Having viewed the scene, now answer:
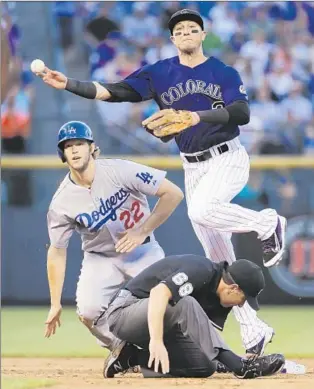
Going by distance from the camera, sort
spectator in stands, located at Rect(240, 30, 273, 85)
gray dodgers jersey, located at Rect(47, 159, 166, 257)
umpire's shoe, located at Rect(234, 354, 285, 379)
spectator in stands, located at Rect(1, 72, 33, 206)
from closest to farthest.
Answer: umpire's shoe, located at Rect(234, 354, 285, 379) → gray dodgers jersey, located at Rect(47, 159, 166, 257) → spectator in stands, located at Rect(1, 72, 33, 206) → spectator in stands, located at Rect(240, 30, 273, 85)

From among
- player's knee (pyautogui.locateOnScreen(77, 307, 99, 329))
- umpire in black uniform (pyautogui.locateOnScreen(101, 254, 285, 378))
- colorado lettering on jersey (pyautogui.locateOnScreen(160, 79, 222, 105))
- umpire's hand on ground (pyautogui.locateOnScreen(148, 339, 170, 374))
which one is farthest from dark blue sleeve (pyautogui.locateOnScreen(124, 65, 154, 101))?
umpire's hand on ground (pyautogui.locateOnScreen(148, 339, 170, 374))

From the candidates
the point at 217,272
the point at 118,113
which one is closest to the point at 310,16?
the point at 118,113

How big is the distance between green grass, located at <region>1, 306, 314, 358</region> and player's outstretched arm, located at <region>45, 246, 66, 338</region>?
166cm

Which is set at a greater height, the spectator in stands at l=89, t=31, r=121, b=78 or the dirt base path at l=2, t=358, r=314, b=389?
the spectator in stands at l=89, t=31, r=121, b=78

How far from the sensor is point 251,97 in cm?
1134

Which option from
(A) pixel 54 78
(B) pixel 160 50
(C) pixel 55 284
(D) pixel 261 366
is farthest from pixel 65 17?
(D) pixel 261 366

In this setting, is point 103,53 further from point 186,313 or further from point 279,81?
point 186,313

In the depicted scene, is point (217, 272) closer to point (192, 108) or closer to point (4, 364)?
point (192, 108)

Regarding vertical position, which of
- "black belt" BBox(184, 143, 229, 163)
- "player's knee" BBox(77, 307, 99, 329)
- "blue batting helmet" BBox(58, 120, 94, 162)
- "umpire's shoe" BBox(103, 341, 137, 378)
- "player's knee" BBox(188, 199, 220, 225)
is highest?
"blue batting helmet" BBox(58, 120, 94, 162)

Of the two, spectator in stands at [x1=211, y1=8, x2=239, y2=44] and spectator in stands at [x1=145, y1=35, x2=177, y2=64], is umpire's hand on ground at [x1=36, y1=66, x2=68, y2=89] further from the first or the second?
spectator in stands at [x1=211, y1=8, x2=239, y2=44]

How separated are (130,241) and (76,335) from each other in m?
3.07

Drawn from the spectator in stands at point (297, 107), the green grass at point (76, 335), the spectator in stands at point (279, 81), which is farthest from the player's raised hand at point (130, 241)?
the spectator in stands at point (279, 81)

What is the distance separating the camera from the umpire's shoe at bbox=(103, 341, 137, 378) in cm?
573

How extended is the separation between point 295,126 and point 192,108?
5.03 metres
